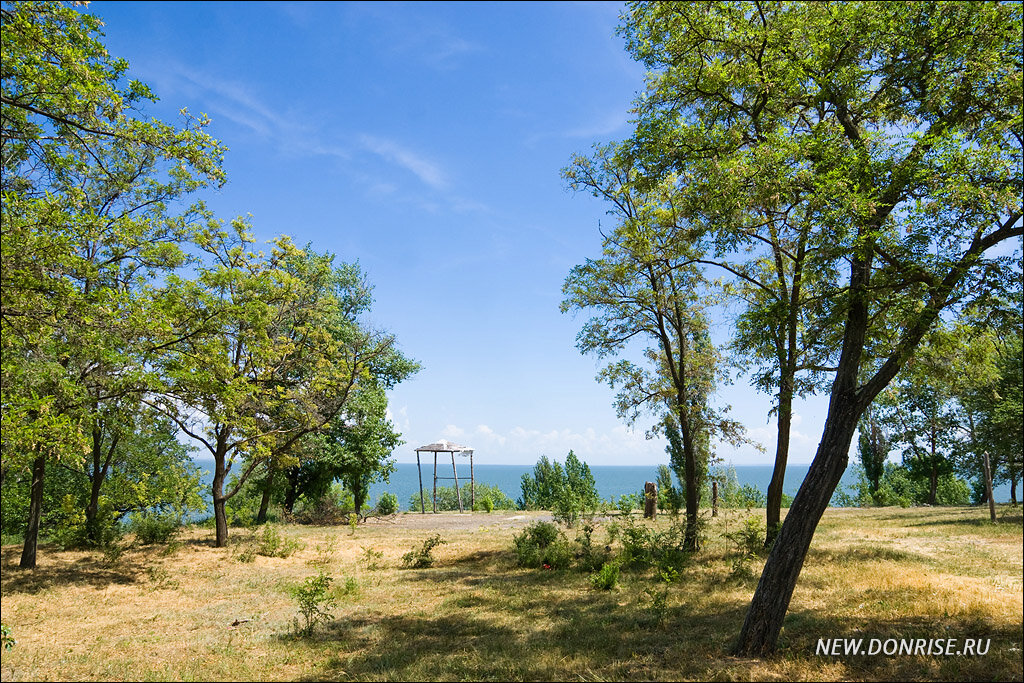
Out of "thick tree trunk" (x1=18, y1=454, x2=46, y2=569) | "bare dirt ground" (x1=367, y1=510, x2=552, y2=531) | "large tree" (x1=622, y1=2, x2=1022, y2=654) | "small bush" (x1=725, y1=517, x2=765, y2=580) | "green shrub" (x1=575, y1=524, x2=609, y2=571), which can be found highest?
"large tree" (x1=622, y1=2, x2=1022, y2=654)

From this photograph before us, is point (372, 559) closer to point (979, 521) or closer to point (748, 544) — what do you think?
point (748, 544)

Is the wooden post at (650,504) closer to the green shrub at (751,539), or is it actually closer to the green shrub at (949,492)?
the green shrub at (751,539)

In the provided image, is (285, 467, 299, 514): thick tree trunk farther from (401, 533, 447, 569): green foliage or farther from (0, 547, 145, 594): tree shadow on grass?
(401, 533, 447, 569): green foliage

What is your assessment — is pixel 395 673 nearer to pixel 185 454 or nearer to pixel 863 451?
pixel 185 454

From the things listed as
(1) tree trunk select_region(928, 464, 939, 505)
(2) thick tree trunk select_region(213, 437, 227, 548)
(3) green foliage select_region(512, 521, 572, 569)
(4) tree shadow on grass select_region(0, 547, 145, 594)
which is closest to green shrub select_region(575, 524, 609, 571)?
(3) green foliage select_region(512, 521, 572, 569)

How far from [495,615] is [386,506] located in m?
22.0

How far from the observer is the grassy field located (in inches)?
269

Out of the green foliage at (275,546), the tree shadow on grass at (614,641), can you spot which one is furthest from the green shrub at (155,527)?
the tree shadow on grass at (614,641)

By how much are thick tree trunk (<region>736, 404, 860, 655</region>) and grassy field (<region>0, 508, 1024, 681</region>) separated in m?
A: 0.35

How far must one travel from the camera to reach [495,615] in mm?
9680

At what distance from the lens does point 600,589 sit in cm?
1138

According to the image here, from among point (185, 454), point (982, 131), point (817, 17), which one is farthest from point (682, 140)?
point (185, 454)

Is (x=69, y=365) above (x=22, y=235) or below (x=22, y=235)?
below

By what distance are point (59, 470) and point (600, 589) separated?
22.0 meters
